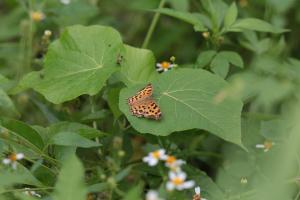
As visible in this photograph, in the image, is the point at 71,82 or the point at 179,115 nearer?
the point at 179,115

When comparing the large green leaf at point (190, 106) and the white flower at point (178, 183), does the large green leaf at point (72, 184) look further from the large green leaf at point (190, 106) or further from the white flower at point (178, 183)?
the large green leaf at point (190, 106)

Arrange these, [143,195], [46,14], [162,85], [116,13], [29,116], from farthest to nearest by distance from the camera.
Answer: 1. [116,13]
2. [46,14]
3. [29,116]
4. [143,195]
5. [162,85]

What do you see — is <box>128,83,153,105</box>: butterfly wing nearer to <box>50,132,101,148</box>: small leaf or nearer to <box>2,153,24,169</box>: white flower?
<box>50,132,101,148</box>: small leaf

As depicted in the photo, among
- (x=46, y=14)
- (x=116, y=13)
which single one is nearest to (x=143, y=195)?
(x=46, y=14)

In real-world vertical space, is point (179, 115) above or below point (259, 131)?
above

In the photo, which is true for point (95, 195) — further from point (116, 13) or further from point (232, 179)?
point (116, 13)
